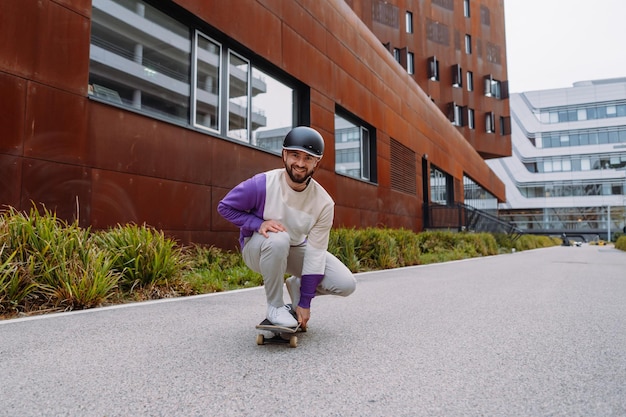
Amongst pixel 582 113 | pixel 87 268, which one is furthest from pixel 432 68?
pixel 582 113

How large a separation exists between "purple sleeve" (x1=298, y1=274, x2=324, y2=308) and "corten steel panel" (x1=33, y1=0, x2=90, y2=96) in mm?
5334

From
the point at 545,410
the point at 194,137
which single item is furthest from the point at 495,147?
the point at 545,410

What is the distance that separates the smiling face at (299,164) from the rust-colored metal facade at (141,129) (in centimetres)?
457

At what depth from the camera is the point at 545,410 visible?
2.02 m

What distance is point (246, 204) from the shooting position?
3273 mm

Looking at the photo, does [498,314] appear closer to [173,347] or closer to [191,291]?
[173,347]

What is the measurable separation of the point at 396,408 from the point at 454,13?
123 ft

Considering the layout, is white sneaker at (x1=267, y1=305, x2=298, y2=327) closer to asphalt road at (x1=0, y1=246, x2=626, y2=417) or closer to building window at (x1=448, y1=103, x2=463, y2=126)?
asphalt road at (x1=0, y1=246, x2=626, y2=417)

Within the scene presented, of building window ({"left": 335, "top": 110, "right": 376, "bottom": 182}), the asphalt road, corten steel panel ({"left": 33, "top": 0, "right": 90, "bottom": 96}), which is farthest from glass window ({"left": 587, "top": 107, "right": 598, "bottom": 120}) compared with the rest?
corten steel panel ({"left": 33, "top": 0, "right": 90, "bottom": 96})

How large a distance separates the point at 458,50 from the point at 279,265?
35.8m

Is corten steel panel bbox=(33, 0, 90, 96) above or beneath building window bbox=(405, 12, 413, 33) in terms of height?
beneath

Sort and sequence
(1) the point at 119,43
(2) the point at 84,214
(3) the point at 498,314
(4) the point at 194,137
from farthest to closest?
(4) the point at 194,137 < (1) the point at 119,43 < (2) the point at 84,214 < (3) the point at 498,314

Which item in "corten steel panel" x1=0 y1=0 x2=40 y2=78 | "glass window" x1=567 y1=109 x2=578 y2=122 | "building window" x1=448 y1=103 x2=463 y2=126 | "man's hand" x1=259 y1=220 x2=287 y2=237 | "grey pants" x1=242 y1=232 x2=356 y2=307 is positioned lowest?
"grey pants" x1=242 y1=232 x2=356 y2=307

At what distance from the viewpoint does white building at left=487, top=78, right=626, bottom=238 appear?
228 ft
